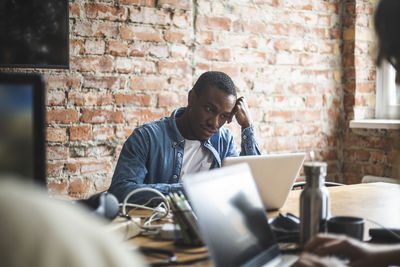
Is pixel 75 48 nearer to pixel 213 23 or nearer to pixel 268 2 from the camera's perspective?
pixel 213 23

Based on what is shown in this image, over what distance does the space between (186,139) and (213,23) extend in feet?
3.11

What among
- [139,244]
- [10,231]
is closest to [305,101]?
[139,244]

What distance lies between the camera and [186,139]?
2105mm

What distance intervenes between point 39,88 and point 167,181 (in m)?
1.17

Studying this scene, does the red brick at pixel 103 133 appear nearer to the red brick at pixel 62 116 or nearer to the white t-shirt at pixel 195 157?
the red brick at pixel 62 116

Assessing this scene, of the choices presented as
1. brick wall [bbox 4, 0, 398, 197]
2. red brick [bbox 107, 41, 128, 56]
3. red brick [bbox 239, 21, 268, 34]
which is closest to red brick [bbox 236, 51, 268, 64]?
brick wall [bbox 4, 0, 398, 197]

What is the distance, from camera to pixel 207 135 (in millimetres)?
2062

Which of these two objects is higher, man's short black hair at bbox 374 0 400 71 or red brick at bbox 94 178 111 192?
man's short black hair at bbox 374 0 400 71

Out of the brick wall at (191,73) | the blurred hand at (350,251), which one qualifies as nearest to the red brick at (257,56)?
the brick wall at (191,73)

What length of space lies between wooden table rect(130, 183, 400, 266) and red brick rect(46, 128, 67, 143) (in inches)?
47.3

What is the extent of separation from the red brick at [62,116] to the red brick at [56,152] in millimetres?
133

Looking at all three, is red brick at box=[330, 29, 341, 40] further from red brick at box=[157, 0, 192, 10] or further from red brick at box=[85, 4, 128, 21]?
red brick at box=[85, 4, 128, 21]

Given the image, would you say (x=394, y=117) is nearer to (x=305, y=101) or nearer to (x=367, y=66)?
(x=367, y=66)

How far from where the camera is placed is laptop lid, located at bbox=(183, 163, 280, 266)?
32.9 inches
